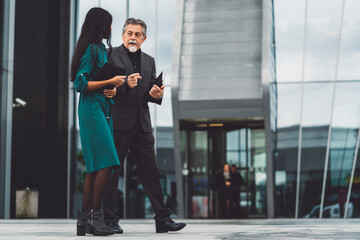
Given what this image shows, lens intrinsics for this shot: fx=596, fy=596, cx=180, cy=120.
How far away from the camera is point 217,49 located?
13633mm

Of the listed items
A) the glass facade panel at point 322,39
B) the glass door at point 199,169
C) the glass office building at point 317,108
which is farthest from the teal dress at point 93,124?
the glass facade panel at point 322,39

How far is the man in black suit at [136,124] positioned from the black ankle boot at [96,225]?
2.05ft

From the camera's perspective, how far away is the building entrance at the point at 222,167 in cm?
1511

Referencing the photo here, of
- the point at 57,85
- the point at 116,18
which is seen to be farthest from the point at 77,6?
the point at 57,85

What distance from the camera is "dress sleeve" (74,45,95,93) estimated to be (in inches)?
179

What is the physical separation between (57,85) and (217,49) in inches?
173

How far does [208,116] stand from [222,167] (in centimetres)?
248

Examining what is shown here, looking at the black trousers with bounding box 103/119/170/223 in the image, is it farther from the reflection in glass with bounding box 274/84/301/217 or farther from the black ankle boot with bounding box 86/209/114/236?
the reflection in glass with bounding box 274/84/301/217

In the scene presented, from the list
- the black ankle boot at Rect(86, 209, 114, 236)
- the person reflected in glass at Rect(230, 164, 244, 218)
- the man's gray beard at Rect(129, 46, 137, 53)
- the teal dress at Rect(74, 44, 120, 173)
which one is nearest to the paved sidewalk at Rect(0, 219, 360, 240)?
the black ankle boot at Rect(86, 209, 114, 236)

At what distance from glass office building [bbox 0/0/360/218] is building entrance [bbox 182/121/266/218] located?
0.03 m

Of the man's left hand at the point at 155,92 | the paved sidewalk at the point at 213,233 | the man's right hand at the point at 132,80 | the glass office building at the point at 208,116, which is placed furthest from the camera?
the glass office building at the point at 208,116

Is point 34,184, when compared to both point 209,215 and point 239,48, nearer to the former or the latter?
point 209,215

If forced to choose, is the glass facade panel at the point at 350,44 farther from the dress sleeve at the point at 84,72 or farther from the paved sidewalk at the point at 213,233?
the dress sleeve at the point at 84,72

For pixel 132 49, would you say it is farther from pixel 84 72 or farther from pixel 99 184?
pixel 99 184
